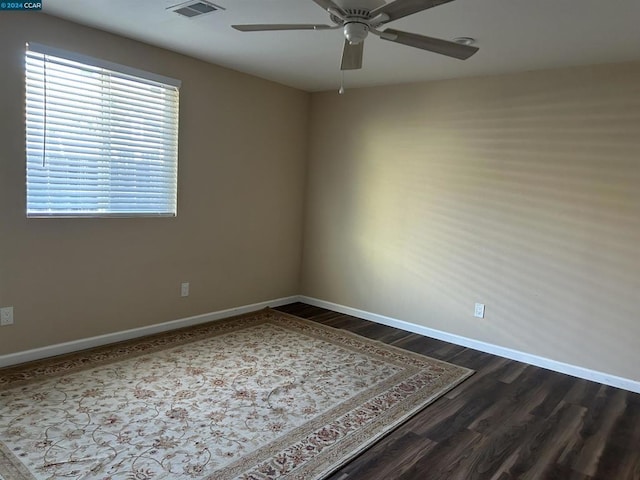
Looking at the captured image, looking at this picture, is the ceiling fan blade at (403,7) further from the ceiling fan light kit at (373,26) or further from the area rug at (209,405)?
the area rug at (209,405)

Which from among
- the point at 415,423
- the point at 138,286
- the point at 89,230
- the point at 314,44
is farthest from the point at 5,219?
the point at 415,423

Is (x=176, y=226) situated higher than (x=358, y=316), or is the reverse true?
(x=176, y=226)

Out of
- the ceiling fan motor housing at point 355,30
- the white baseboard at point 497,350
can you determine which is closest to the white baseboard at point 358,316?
the white baseboard at point 497,350

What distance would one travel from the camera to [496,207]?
3955 mm

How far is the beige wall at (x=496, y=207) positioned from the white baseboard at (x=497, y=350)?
6 cm

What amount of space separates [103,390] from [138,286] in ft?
3.69

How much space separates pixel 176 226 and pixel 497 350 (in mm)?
3029

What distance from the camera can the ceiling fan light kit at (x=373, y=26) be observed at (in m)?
1.90

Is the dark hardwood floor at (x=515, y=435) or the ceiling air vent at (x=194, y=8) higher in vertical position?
the ceiling air vent at (x=194, y=8)

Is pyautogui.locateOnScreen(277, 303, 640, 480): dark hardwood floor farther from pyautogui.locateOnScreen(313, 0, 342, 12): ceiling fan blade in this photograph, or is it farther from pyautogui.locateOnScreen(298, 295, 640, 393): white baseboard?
pyautogui.locateOnScreen(313, 0, 342, 12): ceiling fan blade

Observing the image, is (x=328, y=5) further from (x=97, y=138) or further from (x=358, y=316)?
(x=358, y=316)

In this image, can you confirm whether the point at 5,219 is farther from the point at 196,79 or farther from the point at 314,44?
the point at 314,44

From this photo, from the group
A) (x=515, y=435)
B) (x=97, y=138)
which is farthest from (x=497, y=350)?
(x=97, y=138)

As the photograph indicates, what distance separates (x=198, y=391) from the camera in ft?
9.66
